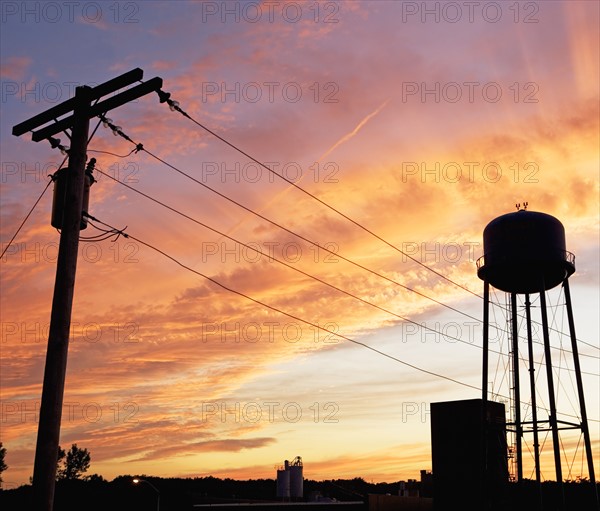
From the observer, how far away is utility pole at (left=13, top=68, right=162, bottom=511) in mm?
12852

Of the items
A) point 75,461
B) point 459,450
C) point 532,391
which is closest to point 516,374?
point 532,391

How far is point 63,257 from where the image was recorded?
13.9m

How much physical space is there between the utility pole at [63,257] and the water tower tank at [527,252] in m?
25.2

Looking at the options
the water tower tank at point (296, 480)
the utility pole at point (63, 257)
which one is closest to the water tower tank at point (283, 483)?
the water tower tank at point (296, 480)

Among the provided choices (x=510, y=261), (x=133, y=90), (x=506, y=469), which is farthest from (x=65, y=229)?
(x=506, y=469)

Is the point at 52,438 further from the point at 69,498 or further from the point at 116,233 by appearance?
the point at 69,498

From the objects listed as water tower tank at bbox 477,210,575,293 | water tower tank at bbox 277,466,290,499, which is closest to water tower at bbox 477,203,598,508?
water tower tank at bbox 477,210,575,293

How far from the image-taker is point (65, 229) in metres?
14.1

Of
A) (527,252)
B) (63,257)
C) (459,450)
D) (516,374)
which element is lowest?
(459,450)

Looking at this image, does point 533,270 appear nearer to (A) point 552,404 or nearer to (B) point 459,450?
(A) point 552,404

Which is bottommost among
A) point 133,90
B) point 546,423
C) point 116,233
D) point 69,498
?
point 69,498

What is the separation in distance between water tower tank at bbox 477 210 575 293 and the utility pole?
25.2m

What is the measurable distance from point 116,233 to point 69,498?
50148mm

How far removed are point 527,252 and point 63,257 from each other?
27512mm
